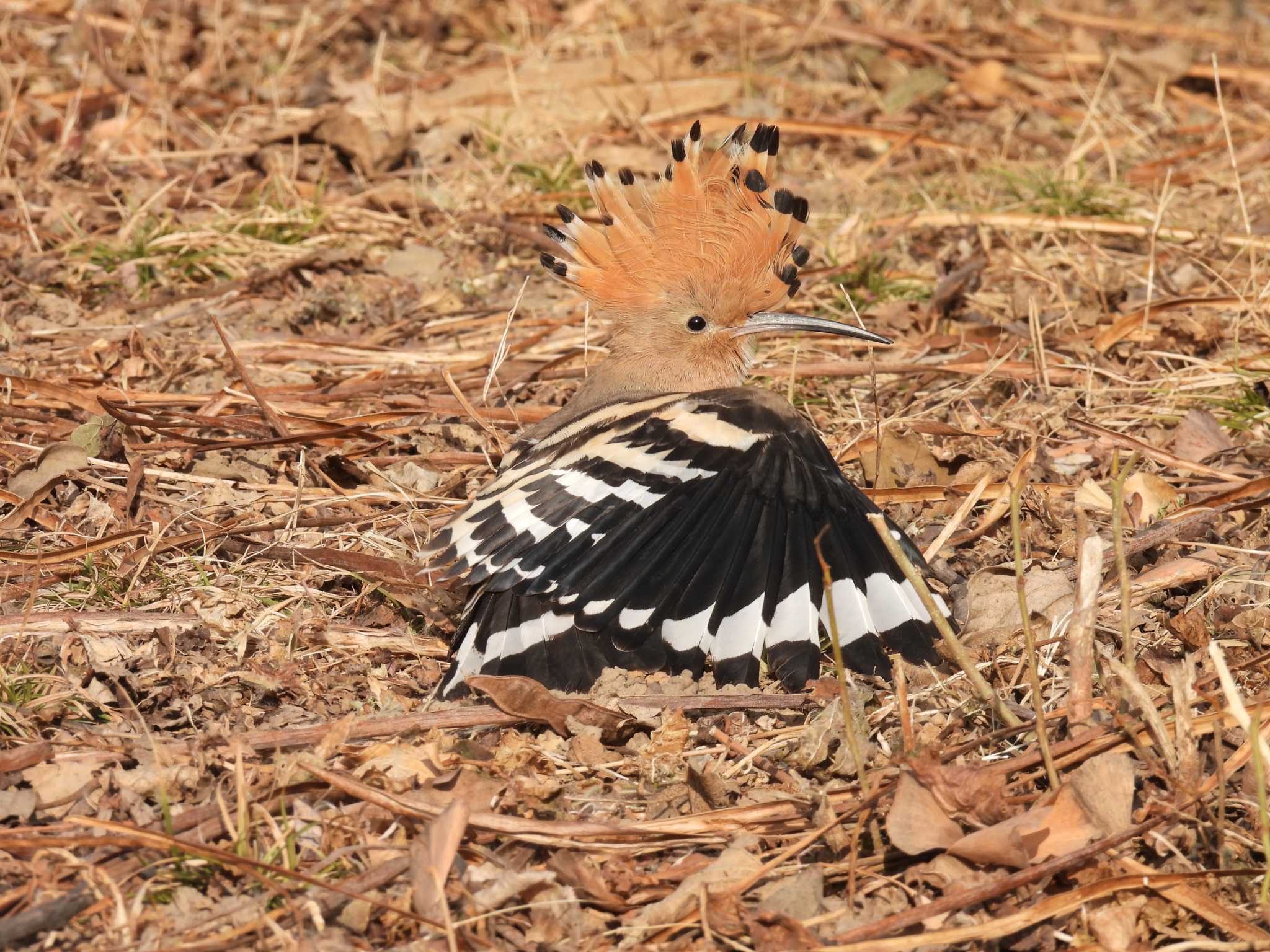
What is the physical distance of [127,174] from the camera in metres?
5.18

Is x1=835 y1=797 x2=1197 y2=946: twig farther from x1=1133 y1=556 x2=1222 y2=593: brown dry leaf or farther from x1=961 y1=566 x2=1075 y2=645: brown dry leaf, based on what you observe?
x1=1133 y1=556 x2=1222 y2=593: brown dry leaf

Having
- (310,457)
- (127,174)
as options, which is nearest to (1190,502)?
(310,457)

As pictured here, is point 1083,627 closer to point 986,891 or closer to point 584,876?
point 986,891

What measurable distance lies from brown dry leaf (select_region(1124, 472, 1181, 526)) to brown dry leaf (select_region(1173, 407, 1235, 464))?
→ 228 millimetres

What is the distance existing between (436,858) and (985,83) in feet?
15.7

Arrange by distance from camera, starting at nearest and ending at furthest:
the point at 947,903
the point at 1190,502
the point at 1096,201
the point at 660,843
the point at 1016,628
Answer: the point at 947,903, the point at 660,843, the point at 1016,628, the point at 1190,502, the point at 1096,201

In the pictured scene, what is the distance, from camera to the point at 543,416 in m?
4.04

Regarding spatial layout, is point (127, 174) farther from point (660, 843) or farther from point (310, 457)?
point (660, 843)

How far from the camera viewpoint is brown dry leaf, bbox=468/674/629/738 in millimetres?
2715

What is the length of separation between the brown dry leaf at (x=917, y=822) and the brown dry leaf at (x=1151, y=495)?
4.61 ft

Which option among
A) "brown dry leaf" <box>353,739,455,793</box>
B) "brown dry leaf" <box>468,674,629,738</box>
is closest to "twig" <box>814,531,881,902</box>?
"brown dry leaf" <box>468,674,629,738</box>

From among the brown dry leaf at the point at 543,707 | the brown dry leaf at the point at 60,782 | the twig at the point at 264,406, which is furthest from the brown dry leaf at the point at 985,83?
the brown dry leaf at the point at 60,782

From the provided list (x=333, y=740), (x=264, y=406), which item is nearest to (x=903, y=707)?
(x=333, y=740)

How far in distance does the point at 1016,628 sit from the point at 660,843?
100cm
